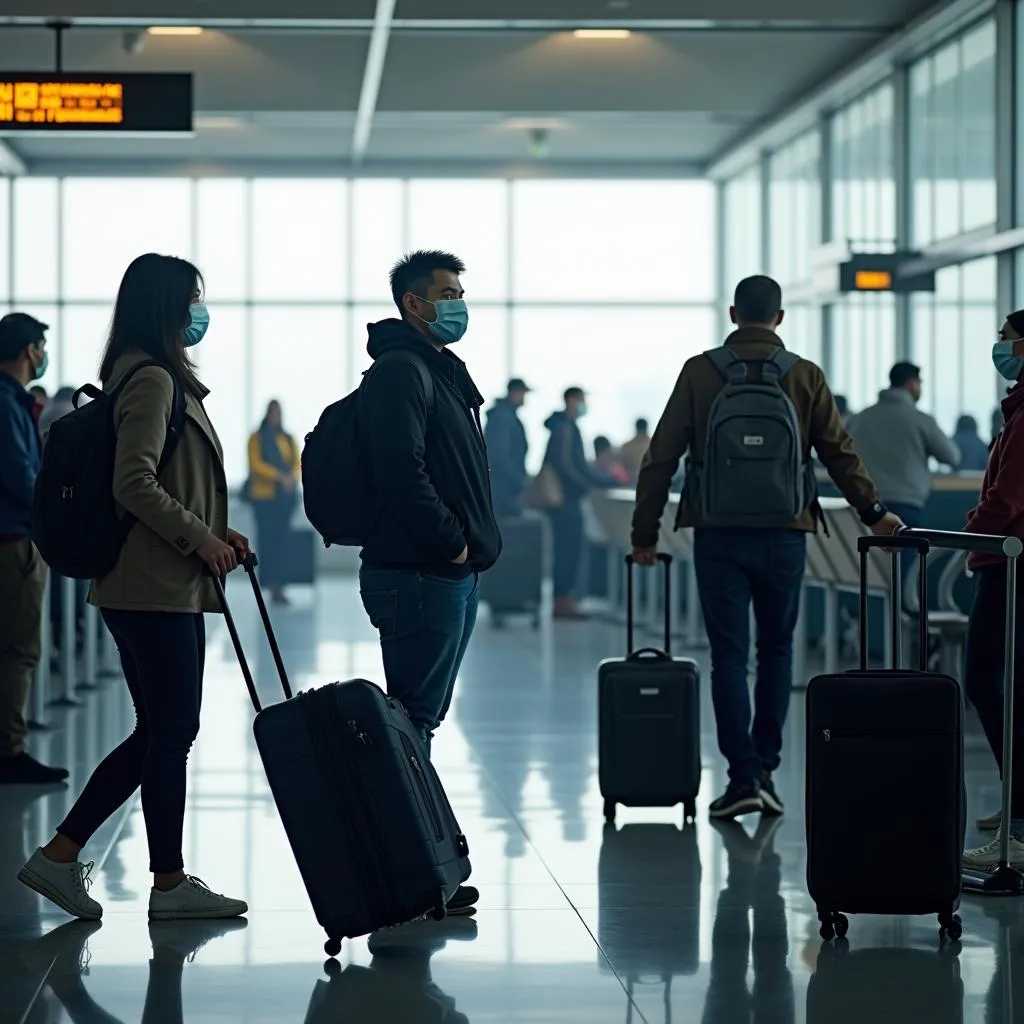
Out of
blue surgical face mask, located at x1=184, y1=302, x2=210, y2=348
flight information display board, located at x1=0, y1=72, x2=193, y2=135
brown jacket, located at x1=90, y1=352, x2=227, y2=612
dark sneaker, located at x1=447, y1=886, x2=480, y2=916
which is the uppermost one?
flight information display board, located at x1=0, y1=72, x2=193, y2=135

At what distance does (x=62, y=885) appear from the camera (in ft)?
15.0

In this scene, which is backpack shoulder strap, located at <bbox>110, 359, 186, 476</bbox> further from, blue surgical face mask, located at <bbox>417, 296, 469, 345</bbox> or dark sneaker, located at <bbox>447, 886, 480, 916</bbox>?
dark sneaker, located at <bbox>447, 886, 480, 916</bbox>

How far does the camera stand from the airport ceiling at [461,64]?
14352 mm

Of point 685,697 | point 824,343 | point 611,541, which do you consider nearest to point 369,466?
point 685,697

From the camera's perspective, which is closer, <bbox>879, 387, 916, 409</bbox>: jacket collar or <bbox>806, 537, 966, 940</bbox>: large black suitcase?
<bbox>806, 537, 966, 940</bbox>: large black suitcase

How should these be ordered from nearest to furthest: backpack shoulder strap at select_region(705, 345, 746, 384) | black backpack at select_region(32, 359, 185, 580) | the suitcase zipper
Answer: the suitcase zipper < black backpack at select_region(32, 359, 185, 580) < backpack shoulder strap at select_region(705, 345, 746, 384)

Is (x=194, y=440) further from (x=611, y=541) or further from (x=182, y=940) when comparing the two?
(x=611, y=541)

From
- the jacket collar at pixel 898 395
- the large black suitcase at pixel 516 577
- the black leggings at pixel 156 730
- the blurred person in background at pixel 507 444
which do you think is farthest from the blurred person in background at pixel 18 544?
the blurred person in background at pixel 507 444

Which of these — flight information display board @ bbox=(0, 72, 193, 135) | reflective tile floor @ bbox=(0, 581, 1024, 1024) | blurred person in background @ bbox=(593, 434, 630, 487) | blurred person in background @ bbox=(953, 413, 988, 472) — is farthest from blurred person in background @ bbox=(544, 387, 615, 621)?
reflective tile floor @ bbox=(0, 581, 1024, 1024)

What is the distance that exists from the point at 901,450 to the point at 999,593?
16.8 ft

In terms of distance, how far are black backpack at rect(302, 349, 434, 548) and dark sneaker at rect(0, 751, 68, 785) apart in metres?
2.67

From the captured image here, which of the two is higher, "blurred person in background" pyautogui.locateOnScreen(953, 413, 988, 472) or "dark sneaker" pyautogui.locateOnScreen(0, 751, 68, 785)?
"blurred person in background" pyautogui.locateOnScreen(953, 413, 988, 472)

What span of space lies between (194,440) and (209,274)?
62.5 feet

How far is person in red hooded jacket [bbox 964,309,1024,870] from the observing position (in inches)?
199
